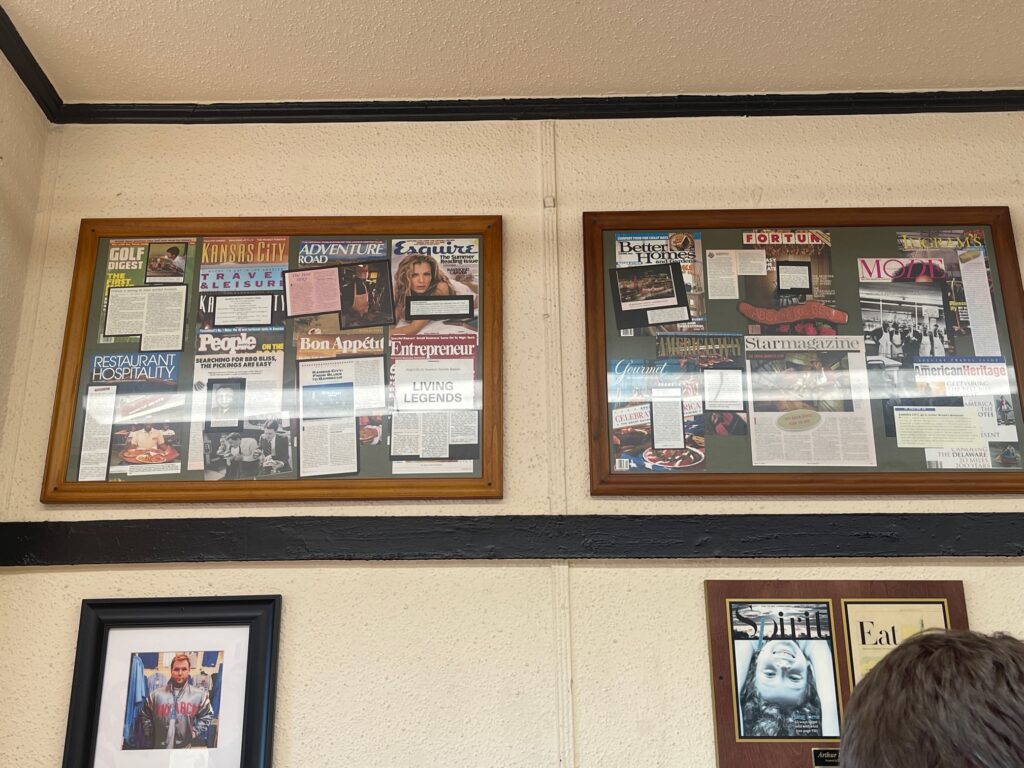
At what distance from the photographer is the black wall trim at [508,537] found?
2.08m

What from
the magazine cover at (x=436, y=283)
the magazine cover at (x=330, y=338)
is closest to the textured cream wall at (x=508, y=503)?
the magazine cover at (x=436, y=283)

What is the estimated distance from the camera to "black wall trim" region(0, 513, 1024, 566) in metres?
2.08

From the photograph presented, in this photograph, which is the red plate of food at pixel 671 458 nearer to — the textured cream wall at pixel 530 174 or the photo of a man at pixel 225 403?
the textured cream wall at pixel 530 174

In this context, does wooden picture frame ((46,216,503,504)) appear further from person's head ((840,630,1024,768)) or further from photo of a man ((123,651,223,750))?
person's head ((840,630,1024,768))

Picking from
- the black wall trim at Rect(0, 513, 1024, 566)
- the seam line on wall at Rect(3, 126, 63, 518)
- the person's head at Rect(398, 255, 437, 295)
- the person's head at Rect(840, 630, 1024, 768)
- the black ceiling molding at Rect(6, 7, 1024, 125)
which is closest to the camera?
the person's head at Rect(840, 630, 1024, 768)

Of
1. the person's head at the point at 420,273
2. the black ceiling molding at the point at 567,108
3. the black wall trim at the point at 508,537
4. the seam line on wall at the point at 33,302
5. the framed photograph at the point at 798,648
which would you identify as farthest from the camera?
the black ceiling molding at the point at 567,108

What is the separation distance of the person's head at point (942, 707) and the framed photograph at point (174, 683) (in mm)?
1477

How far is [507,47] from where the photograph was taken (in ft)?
7.39

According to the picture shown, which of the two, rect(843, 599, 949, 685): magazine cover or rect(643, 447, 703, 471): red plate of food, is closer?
rect(843, 599, 949, 685): magazine cover

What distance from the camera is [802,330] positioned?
2.23 m

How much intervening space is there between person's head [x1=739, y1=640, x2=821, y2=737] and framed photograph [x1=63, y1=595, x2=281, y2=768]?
112 centimetres

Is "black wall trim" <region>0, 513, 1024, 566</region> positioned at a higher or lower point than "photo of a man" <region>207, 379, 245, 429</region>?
lower

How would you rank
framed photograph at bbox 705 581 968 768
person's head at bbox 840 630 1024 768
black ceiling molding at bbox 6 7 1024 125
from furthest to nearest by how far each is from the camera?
black ceiling molding at bbox 6 7 1024 125, framed photograph at bbox 705 581 968 768, person's head at bbox 840 630 1024 768

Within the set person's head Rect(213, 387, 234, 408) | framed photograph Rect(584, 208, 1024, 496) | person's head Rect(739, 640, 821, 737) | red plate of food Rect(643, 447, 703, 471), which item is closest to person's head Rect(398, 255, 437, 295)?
framed photograph Rect(584, 208, 1024, 496)
